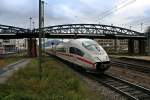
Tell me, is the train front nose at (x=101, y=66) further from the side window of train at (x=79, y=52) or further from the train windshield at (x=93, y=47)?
the side window of train at (x=79, y=52)

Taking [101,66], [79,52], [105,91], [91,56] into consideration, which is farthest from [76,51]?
[105,91]

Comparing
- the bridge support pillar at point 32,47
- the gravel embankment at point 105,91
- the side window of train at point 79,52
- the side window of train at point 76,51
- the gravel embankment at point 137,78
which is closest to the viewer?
the gravel embankment at point 105,91

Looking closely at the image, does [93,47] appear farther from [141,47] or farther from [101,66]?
[141,47]

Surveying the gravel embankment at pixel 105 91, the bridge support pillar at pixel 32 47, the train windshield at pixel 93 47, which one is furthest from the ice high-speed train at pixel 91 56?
the bridge support pillar at pixel 32 47

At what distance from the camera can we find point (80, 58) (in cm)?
2319

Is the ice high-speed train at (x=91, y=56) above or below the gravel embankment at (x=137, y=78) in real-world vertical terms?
above

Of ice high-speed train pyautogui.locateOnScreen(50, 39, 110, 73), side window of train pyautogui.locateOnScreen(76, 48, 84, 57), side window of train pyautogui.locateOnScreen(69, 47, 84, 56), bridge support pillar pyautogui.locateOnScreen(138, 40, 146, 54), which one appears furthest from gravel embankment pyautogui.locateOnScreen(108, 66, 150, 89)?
bridge support pillar pyautogui.locateOnScreen(138, 40, 146, 54)

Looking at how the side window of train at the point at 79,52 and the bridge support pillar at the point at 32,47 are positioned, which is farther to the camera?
the bridge support pillar at the point at 32,47

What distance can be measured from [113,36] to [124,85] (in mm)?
61523

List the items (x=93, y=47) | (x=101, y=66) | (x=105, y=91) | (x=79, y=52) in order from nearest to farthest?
(x=105, y=91)
(x=101, y=66)
(x=93, y=47)
(x=79, y=52)

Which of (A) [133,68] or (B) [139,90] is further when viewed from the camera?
(A) [133,68]

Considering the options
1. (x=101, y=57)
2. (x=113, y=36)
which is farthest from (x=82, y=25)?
(x=101, y=57)

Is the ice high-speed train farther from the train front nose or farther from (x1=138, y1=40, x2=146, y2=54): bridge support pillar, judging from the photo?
(x1=138, y1=40, x2=146, y2=54): bridge support pillar

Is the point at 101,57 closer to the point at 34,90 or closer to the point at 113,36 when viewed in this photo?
the point at 34,90
